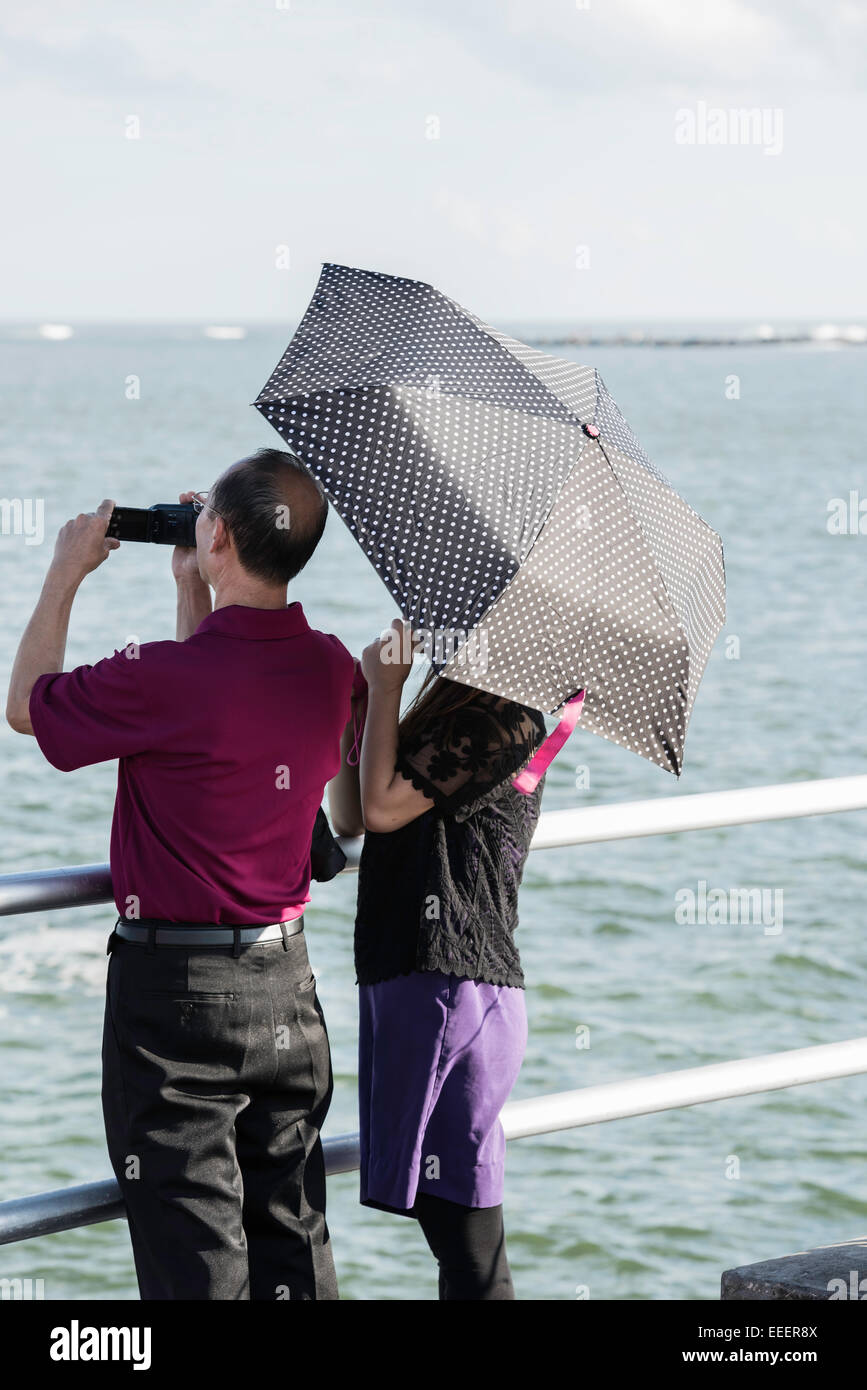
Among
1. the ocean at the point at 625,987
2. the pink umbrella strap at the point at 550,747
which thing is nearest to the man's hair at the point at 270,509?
the pink umbrella strap at the point at 550,747

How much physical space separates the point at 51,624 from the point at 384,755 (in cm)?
51

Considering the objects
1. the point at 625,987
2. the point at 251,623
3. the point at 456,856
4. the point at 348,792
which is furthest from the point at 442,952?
the point at 625,987

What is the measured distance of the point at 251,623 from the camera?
2.26m

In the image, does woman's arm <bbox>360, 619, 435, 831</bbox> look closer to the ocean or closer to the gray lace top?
the gray lace top

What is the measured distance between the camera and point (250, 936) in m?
2.25

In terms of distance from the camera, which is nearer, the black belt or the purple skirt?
the black belt

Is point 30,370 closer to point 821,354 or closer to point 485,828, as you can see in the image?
point 821,354

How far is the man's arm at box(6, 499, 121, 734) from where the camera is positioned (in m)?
2.16

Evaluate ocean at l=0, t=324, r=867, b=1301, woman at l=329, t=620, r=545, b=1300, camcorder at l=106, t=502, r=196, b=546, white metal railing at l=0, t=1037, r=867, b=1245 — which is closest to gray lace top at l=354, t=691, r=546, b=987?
woman at l=329, t=620, r=545, b=1300

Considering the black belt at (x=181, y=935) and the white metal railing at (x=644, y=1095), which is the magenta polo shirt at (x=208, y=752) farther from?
the white metal railing at (x=644, y=1095)

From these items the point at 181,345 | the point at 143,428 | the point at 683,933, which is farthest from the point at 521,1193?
the point at 181,345

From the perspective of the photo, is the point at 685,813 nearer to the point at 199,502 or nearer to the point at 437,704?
the point at 437,704

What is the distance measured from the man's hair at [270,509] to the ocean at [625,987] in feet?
5.60

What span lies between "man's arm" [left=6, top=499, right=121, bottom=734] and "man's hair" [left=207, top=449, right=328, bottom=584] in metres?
0.17
